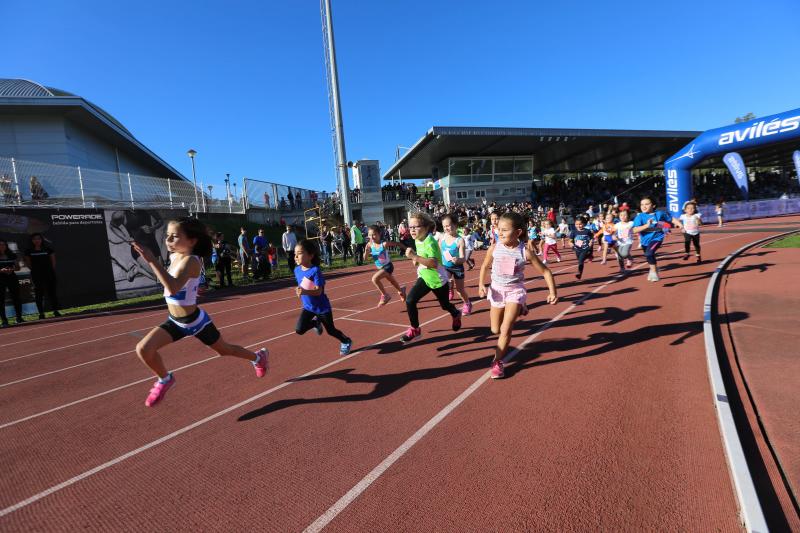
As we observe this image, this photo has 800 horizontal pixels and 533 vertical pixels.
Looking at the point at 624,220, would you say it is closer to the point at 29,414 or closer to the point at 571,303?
the point at 571,303

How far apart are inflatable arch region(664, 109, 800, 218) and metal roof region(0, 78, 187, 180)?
3418 cm

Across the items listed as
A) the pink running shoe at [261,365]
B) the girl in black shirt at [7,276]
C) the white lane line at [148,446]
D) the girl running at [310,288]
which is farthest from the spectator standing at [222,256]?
the pink running shoe at [261,365]

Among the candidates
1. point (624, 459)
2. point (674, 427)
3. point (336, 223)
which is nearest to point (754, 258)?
point (674, 427)

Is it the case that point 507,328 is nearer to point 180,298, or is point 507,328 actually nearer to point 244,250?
point 180,298

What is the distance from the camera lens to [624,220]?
973 centimetres

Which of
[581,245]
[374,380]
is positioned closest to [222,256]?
[374,380]

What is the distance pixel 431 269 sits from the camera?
5.63m

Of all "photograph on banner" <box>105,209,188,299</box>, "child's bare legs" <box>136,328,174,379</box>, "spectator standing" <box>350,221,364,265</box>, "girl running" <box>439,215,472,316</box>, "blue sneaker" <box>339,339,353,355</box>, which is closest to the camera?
"child's bare legs" <box>136,328,174,379</box>

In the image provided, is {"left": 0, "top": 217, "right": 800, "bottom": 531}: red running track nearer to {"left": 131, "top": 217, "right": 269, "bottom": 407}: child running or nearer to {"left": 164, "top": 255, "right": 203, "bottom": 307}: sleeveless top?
{"left": 131, "top": 217, "right": 269, "bottom": 407}: child running

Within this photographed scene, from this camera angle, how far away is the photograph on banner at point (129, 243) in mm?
12680

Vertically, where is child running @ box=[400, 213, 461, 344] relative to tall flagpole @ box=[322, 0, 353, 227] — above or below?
below

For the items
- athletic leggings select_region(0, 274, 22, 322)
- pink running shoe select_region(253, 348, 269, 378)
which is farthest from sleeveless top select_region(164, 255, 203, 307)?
athletic leggings select_region(0, 274, 22, 322)

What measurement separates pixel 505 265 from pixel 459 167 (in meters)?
36.7

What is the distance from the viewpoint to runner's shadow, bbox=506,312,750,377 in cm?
474
